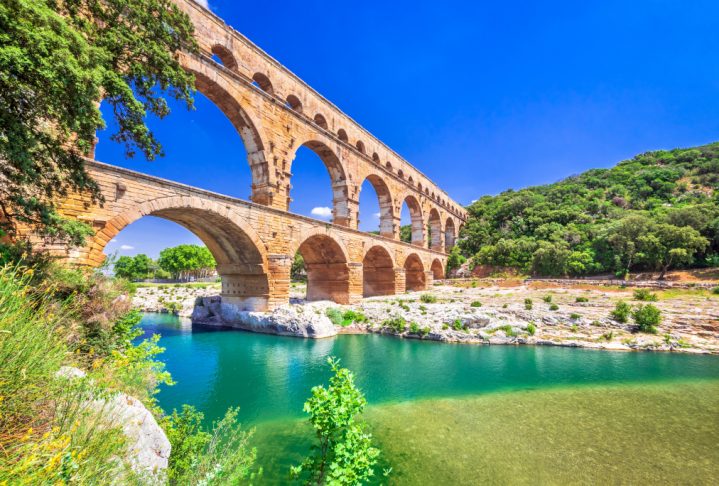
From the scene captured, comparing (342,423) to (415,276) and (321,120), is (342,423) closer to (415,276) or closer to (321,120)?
(321,120)

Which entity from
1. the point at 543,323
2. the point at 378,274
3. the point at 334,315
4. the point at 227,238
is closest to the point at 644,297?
the point at 543,323

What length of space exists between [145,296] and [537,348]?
32208mm

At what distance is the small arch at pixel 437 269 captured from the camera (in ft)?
123

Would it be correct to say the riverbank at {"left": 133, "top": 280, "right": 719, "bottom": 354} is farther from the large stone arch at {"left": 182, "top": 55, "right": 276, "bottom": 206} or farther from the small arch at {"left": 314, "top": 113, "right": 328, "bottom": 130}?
the small arch at {"left": 314, "top": 113, "right": 328, "bottom": 130}

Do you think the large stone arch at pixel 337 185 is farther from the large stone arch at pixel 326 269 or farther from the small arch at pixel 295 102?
the small arch at pixel 295 102

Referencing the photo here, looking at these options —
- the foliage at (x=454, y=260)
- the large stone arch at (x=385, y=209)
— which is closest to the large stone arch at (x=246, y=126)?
the large stone arch at (x=385, y=209)

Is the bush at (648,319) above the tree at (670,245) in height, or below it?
below

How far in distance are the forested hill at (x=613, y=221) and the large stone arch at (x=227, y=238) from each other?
31246mm

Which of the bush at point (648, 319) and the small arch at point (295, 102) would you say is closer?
the bush at point (648, 319)

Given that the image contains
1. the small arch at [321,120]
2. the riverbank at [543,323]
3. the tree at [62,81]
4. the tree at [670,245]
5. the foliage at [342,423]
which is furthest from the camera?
the tree at [670,245]

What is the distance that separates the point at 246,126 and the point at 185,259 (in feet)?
146

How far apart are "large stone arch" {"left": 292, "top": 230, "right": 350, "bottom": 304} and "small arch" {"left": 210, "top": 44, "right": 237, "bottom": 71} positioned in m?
10.3

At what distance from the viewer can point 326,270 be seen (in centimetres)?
2156

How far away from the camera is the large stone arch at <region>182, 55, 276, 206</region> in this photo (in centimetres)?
1422
